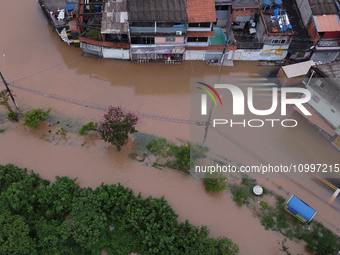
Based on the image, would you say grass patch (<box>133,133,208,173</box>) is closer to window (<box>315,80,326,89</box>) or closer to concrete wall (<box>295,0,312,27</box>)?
window (<box>315,80,326,89</box>)

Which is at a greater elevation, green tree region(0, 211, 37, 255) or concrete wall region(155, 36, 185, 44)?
concrete wall region(155, 36, 185, 44)

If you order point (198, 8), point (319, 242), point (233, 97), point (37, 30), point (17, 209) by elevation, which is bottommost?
point (319, 242)

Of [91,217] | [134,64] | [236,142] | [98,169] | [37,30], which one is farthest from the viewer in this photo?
[37,30]

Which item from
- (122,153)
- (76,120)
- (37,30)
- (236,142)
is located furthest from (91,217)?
(37,30)

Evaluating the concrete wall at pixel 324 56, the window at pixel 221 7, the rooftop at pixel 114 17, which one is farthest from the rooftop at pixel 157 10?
the concrete wall at pixel 324 56

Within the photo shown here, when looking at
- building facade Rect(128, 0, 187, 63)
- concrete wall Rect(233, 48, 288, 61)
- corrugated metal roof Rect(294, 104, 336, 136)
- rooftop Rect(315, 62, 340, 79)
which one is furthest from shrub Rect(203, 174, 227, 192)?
concrete wall Rect(233, 48, 288, 61)

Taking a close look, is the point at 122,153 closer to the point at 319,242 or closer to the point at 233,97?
the point at 233,97

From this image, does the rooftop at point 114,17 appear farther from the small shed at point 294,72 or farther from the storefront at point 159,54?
the small shed at point 294,72
